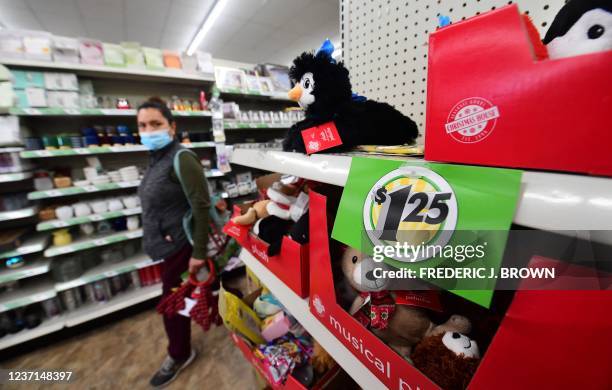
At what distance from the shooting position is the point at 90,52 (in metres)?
Answer: 1.67

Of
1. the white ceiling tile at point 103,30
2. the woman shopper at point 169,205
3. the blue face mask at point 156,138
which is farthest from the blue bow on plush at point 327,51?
the white ceiling tile at point 103,30

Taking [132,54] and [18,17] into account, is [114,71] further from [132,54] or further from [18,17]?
[18,17]

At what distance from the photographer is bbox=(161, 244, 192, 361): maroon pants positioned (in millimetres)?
1387

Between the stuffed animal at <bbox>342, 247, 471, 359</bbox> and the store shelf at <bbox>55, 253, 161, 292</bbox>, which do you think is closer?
the stuffed animal at <bbox>342, 247, 471, 359</bbox>

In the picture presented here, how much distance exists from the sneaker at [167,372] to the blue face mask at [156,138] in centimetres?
130

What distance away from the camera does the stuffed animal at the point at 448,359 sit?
0.36 m

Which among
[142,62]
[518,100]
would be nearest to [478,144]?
[518,100]

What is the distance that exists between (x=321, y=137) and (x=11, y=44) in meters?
2.26

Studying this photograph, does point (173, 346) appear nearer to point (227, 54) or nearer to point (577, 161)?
point (577, 161)

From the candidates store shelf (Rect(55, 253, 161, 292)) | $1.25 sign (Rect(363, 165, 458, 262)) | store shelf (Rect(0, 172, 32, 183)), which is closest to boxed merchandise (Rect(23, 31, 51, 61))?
store shelf (Rect(0, 172, 32, 183))

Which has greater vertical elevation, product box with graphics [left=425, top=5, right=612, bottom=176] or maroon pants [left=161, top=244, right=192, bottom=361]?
product box with graphics [left=425, top=5, right=612, bottom=176]

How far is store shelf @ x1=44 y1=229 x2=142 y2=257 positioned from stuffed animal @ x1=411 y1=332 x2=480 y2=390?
215cm

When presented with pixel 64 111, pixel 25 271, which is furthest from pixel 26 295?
pixel 64 111

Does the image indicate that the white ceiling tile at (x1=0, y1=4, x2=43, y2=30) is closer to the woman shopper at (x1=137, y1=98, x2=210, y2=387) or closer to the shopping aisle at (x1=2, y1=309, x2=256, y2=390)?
the woman shopper at (x1=137, y1=98, x2=210, y2=387)
